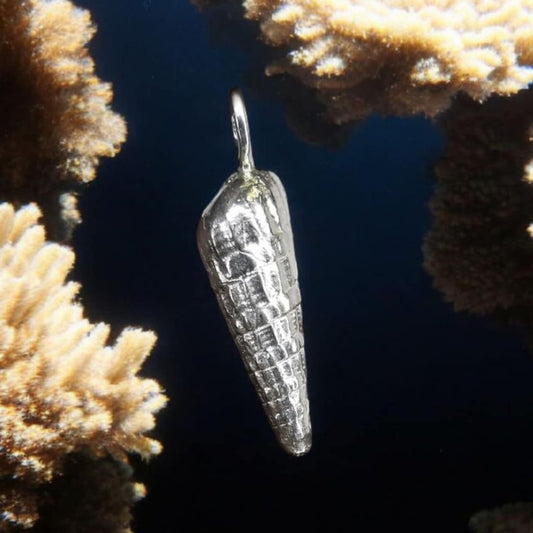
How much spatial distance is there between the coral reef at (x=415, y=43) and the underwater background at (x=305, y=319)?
1.10 m

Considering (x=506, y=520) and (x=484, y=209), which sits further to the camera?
(x=506, y=520)

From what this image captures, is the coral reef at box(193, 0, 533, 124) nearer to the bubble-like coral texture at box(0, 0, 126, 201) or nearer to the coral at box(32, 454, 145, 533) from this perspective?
the bubble-like coral texture at box(0, 0, 126, 201)

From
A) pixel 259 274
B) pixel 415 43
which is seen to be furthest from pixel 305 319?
pixel 415 43

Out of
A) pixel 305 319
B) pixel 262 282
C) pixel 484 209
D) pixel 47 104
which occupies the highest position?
pixel 47 104

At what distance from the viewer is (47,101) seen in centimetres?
218

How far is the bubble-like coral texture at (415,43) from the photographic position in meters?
2.05

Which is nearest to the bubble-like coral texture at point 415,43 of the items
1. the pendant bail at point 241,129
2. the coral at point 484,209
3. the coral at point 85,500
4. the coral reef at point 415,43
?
the coral reef at point 415,43

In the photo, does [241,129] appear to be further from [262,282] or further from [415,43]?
[415,43]

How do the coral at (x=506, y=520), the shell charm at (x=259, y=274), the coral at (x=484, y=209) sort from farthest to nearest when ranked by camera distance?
1. the coral at (x=506, y=520)
2. the coral at (x=484, y=209)
3. the shell charm at (x=259, y=274)

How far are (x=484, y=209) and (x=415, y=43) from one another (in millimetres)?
1084

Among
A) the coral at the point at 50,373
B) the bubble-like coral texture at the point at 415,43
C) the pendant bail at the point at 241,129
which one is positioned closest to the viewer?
the coral at the point at 50,373

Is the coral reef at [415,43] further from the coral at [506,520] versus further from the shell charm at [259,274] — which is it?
the coral at [506,520]

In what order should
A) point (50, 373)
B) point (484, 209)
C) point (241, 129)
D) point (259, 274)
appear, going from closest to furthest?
point (50, 373) → point (241, 129) → point (259, 274) → point (484, 209)

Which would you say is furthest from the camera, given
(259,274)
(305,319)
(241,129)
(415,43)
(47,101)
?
(305,319)
